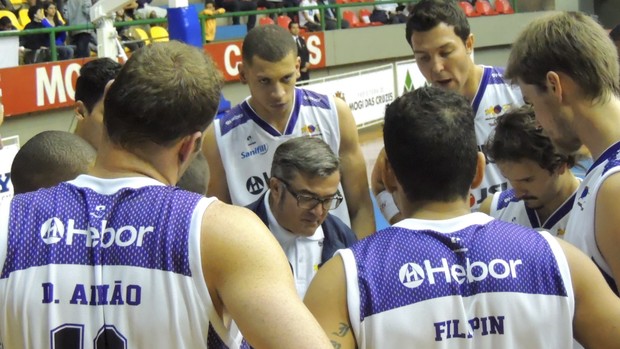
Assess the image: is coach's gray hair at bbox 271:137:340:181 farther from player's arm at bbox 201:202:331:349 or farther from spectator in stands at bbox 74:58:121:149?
player's arm at bbox 201:202:331:349

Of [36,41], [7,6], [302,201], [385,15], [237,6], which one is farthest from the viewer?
[385,15]

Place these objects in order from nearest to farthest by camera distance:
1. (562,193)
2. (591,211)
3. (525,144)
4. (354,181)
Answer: (591,211)
(525,144)
(562,193)
(354,181)

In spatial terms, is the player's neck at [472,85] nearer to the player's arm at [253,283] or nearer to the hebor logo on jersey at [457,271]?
the hebor logo on jersey at [457,271]

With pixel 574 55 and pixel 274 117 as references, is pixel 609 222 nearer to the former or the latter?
pixel 574 55

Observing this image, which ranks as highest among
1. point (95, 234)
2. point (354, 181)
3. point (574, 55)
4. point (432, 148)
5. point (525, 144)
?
point (574, 55)

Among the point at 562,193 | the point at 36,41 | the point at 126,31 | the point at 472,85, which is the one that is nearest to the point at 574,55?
the point at 562,193

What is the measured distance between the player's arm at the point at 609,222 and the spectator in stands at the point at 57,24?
14.0m

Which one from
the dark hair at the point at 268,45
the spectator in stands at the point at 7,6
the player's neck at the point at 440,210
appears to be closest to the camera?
the player's neck at the point at 440,210

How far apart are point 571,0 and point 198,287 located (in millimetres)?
29775

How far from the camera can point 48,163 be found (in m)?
3.08

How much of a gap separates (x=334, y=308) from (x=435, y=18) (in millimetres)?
3019

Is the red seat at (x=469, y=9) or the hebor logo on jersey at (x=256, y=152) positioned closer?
the hebor logo on jersey at (x=256, y=152)

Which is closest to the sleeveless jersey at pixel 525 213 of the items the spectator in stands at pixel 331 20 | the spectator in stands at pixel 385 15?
the spectator in stands at pixel 331 20

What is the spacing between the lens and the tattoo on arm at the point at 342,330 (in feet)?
7.11
